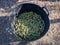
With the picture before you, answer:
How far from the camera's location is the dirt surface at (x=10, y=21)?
2471mm

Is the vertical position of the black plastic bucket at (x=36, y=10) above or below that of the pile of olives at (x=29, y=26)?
above

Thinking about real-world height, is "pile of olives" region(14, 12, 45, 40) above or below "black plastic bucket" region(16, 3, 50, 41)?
below

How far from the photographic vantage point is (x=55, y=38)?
2.50 m

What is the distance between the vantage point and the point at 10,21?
256 cm

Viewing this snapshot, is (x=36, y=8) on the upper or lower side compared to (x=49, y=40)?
upper

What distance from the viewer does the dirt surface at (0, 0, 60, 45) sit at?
2471 mm

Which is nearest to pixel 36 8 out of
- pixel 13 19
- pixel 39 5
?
pixel 39 5

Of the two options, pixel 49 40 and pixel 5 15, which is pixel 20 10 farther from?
pixel 49 40

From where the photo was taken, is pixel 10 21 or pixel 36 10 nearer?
pixel 10 21

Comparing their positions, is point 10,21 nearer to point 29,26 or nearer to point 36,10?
point 29,26

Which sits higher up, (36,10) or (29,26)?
(36,10)

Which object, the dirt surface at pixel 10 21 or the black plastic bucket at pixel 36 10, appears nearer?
the dirt surface at pixel 10 21

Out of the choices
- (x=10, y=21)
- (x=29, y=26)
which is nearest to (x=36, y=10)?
(x=29, y=26)

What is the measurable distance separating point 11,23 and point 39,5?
352mm
